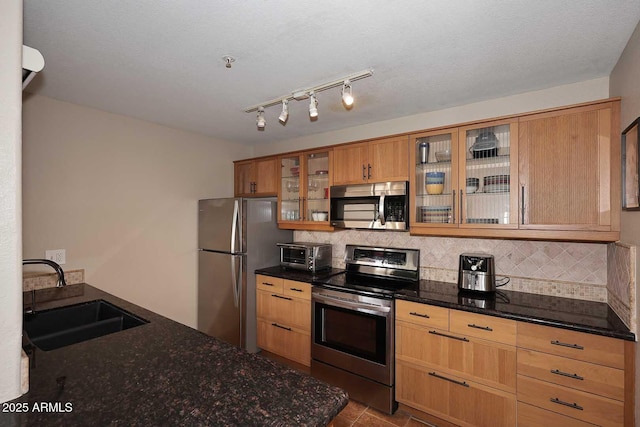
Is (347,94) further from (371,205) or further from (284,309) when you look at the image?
(284,309)

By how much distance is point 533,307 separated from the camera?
2.07m

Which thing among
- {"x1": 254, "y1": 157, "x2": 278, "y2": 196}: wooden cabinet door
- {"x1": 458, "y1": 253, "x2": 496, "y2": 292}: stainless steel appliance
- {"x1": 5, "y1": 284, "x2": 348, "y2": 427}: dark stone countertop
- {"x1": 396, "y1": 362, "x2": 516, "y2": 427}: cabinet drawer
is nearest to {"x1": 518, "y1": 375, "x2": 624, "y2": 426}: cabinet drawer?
{"x1": 396, "y1": 362, "x2": 516, "y2": 427}: cabinet drawer

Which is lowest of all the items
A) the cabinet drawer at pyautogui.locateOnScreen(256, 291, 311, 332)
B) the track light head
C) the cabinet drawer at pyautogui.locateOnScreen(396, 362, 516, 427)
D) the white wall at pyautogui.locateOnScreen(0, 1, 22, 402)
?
the cabinet drawer at pyautogui.locateOnScreen(396, 362, 516, 427)

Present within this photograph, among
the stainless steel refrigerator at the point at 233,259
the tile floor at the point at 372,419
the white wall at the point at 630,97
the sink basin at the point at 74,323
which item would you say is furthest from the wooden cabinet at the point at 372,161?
the sink basin at the point at 74,323

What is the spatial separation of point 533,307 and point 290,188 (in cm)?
245

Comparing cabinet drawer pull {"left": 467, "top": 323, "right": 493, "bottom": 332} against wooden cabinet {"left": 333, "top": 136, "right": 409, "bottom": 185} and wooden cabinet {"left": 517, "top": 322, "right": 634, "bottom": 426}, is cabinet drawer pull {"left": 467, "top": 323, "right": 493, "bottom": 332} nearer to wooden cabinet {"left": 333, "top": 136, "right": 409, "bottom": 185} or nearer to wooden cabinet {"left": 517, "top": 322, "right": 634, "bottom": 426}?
wooden cabinet {"left": 517, "top": 322, "right": 634, "bottom": 426}

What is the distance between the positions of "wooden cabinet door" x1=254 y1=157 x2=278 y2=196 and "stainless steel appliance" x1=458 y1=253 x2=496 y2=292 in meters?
2.11

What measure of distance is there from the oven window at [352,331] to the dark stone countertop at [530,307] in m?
0.26

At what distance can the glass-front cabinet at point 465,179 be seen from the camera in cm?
224

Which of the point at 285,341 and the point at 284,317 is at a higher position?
the point at 284,317

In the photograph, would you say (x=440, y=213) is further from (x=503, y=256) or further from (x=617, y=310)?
(x=617, y=310)

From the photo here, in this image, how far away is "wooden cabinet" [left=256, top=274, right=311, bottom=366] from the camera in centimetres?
292

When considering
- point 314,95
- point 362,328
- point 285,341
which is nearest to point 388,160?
point 314,95

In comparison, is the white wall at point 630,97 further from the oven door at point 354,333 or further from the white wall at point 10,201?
the white wall at point 10,201
